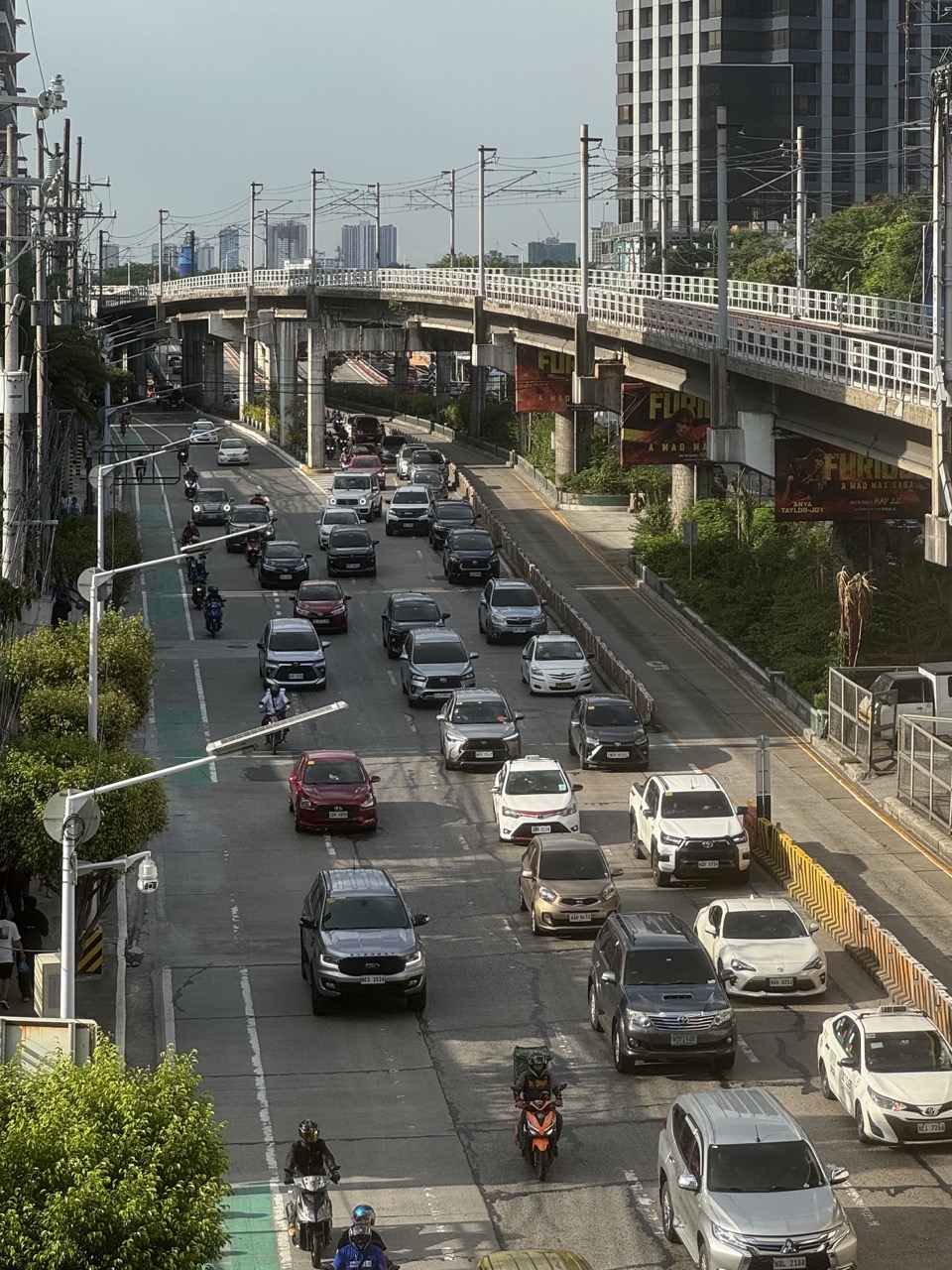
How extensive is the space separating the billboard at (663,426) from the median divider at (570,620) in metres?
5.23

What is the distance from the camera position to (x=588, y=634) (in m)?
56.6

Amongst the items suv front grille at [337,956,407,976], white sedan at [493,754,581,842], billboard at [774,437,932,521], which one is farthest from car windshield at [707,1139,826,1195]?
billboard at [774,437,932,521]

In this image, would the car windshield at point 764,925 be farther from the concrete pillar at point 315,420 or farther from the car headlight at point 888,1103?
the concrete pillar at point 315,420

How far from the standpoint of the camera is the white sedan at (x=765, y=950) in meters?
29.4

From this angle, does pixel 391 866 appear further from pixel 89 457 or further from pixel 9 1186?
pixel 89 457

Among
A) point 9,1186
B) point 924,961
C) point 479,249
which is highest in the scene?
point 479,249

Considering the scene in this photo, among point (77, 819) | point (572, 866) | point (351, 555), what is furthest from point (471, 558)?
point (77, 819)

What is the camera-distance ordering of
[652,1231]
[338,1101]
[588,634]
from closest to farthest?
[652,1231] → [338,1101] → [588,634]

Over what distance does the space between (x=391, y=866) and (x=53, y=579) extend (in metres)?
Answer: 24.2

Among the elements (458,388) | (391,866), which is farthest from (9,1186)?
(458,388)

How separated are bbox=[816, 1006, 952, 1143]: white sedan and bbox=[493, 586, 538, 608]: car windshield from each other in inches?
1317

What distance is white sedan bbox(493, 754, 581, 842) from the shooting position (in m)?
38.3

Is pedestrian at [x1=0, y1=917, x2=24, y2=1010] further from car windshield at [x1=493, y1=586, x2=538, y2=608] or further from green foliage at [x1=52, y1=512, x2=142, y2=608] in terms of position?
car windshield at [x1=493, y1=586, x2=538, y2=608]

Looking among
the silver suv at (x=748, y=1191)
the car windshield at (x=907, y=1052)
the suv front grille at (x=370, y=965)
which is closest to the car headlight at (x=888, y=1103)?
the car windshield at (x=907, y=1052)
